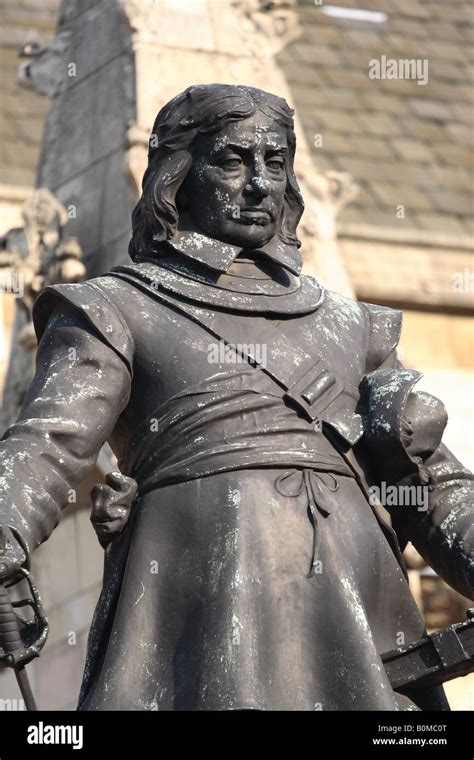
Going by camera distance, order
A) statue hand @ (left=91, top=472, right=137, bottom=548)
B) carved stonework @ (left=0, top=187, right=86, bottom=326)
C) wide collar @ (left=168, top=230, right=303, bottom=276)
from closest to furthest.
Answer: statue hand @ (left=91, top=472, right=137, bottom=548)
wide collar @ (left=168, top=230, right=303, bottom=276)
carved stonework @ (left=0, top=187, right=86, bottom=326)

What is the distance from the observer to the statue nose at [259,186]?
8.66m

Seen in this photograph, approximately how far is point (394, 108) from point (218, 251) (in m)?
21.0

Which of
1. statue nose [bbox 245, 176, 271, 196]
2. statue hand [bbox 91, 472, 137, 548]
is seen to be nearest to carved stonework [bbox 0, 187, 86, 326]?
statue nose [bbox 245, 176, 271, 196]

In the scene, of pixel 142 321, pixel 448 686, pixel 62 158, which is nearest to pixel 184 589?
pixel 142 321

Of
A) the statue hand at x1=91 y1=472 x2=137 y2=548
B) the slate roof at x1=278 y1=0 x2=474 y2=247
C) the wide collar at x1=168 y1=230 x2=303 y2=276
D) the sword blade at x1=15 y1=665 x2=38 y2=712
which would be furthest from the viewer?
the slate roof at x1=278 y1=0 x2=474 y2=247

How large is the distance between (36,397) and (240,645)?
937 mm

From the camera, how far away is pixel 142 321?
861 centimetres

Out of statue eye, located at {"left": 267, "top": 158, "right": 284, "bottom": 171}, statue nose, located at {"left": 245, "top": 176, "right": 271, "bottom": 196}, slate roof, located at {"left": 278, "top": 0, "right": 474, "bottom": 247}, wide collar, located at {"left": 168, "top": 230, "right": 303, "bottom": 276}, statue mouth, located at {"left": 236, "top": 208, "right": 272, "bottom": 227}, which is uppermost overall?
statue eye, located at {"left": 267, "top": 158, "right": 284, "bottom": 171}

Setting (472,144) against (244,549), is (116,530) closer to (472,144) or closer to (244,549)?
(244,549)

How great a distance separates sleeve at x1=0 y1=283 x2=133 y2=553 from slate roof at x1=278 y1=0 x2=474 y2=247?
18958 millimetres

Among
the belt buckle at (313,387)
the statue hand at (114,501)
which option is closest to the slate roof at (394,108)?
the belt buckle at (313,387)

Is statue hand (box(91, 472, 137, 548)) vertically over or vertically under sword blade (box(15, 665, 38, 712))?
over

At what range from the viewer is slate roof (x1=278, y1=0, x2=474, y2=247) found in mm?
28469

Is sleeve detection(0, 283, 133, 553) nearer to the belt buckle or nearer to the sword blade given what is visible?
the belt buckle
